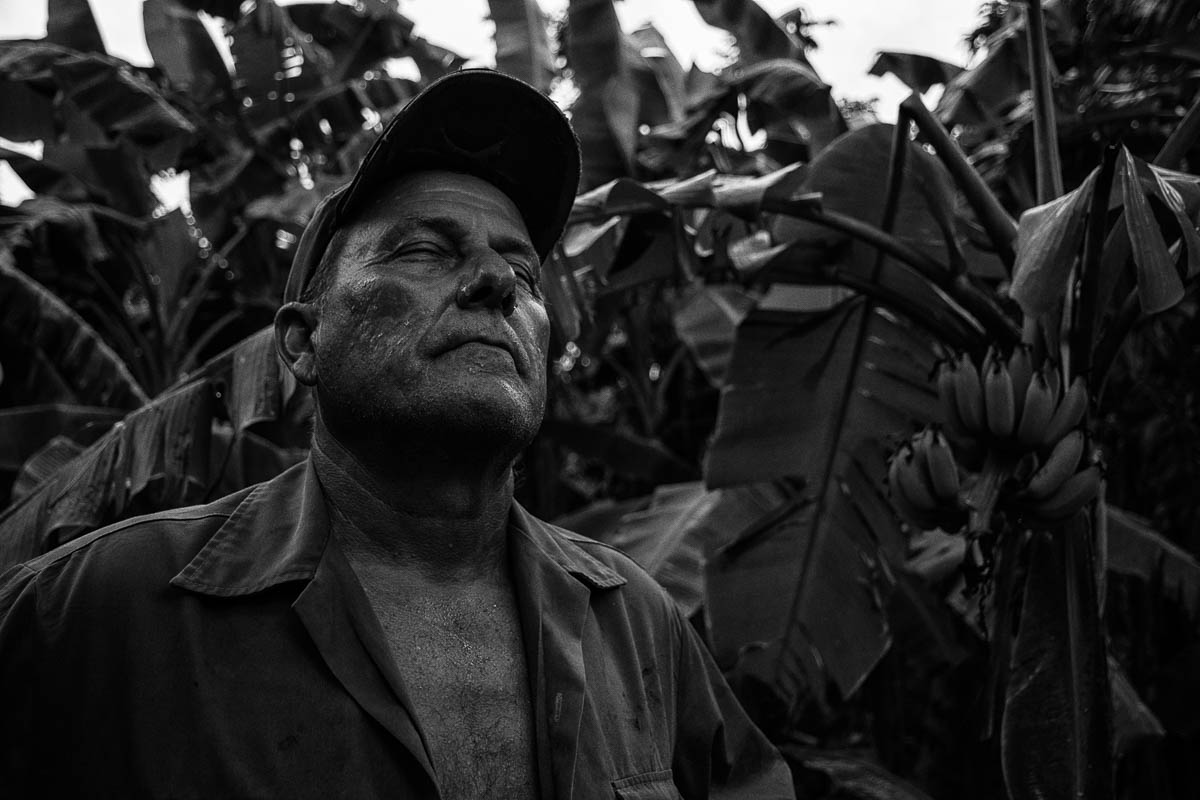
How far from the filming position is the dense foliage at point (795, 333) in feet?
10.7

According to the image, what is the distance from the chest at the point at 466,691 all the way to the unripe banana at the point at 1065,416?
6.30ft

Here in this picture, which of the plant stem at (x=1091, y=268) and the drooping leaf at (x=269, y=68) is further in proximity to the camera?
the drooping leaf at (x=269, y=68)

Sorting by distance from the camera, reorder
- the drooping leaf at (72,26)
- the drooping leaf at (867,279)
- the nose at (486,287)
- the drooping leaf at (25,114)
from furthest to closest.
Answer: the drooping leaf at (72,26), the drooping leaf at (25,114), the drooping leaf at (867,279), the nose at (486,287)

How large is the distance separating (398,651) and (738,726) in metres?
0.68

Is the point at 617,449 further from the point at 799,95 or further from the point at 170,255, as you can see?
the point at 170,255

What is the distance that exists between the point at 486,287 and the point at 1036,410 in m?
1.88

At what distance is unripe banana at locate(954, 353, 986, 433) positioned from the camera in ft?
10.7

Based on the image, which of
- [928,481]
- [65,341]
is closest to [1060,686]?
[928,481]

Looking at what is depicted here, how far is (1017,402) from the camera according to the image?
321cm

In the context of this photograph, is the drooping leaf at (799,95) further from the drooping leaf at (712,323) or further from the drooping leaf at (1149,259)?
the drooping leaf at (1149,259)

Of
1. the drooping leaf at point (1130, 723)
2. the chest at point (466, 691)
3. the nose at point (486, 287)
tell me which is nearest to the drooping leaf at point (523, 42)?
the drooping leaf at point (1130, 723)

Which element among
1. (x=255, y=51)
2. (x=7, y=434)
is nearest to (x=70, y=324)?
(x=7, y=434)

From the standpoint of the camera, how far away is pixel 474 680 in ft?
5.72

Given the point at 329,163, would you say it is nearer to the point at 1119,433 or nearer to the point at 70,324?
the point at 70,324
